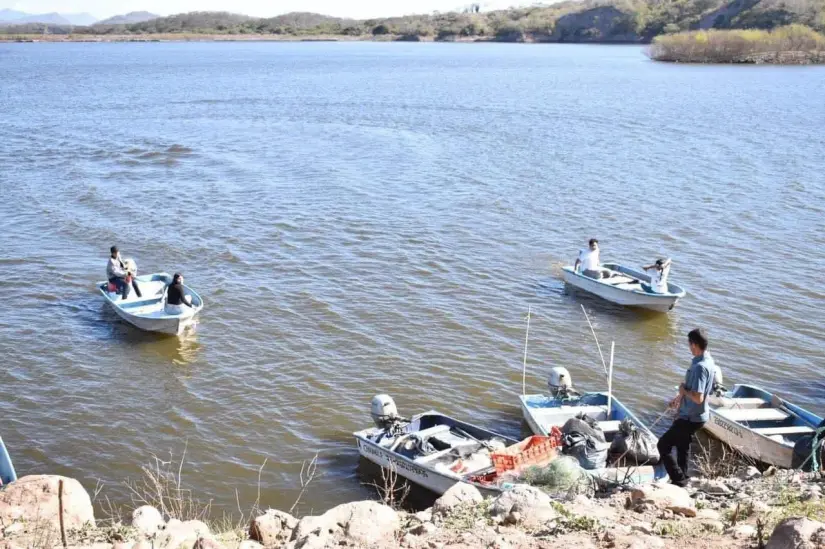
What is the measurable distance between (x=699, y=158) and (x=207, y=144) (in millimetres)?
23827

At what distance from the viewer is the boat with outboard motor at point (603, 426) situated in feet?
39.9

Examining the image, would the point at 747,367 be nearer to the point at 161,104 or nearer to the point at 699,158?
the point at 699,158

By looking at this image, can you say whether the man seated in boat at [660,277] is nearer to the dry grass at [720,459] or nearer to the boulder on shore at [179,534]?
the dry grass at [720,459]

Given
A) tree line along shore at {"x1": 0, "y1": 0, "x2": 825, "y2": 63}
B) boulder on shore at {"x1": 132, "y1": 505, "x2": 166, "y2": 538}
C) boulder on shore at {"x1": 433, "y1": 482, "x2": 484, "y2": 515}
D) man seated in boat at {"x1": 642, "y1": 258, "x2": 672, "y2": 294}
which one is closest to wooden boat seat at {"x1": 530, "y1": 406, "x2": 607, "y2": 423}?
boulder on shore at {"x1": 433, "y1": 482, "x2": 484, "y2": 515}

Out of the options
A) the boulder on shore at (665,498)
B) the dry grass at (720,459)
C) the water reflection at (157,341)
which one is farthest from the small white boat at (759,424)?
the water reflection at (157,341)

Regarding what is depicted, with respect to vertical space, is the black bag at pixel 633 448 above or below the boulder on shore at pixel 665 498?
below

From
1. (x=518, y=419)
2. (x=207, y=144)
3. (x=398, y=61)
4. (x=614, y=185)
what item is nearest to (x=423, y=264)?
(x=518, y=419)

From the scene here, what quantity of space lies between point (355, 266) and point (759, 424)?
12377mm

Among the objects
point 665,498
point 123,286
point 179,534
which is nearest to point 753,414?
point 665,498

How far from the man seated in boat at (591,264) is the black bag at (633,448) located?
909 cm

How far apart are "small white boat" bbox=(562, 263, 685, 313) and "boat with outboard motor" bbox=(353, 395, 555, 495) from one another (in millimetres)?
7914

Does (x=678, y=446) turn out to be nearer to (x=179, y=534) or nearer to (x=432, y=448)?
(x=432, y=448)

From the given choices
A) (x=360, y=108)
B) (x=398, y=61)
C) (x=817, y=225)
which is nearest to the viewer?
(x=817, y=225)

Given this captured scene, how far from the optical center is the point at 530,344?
18938 millimetres
